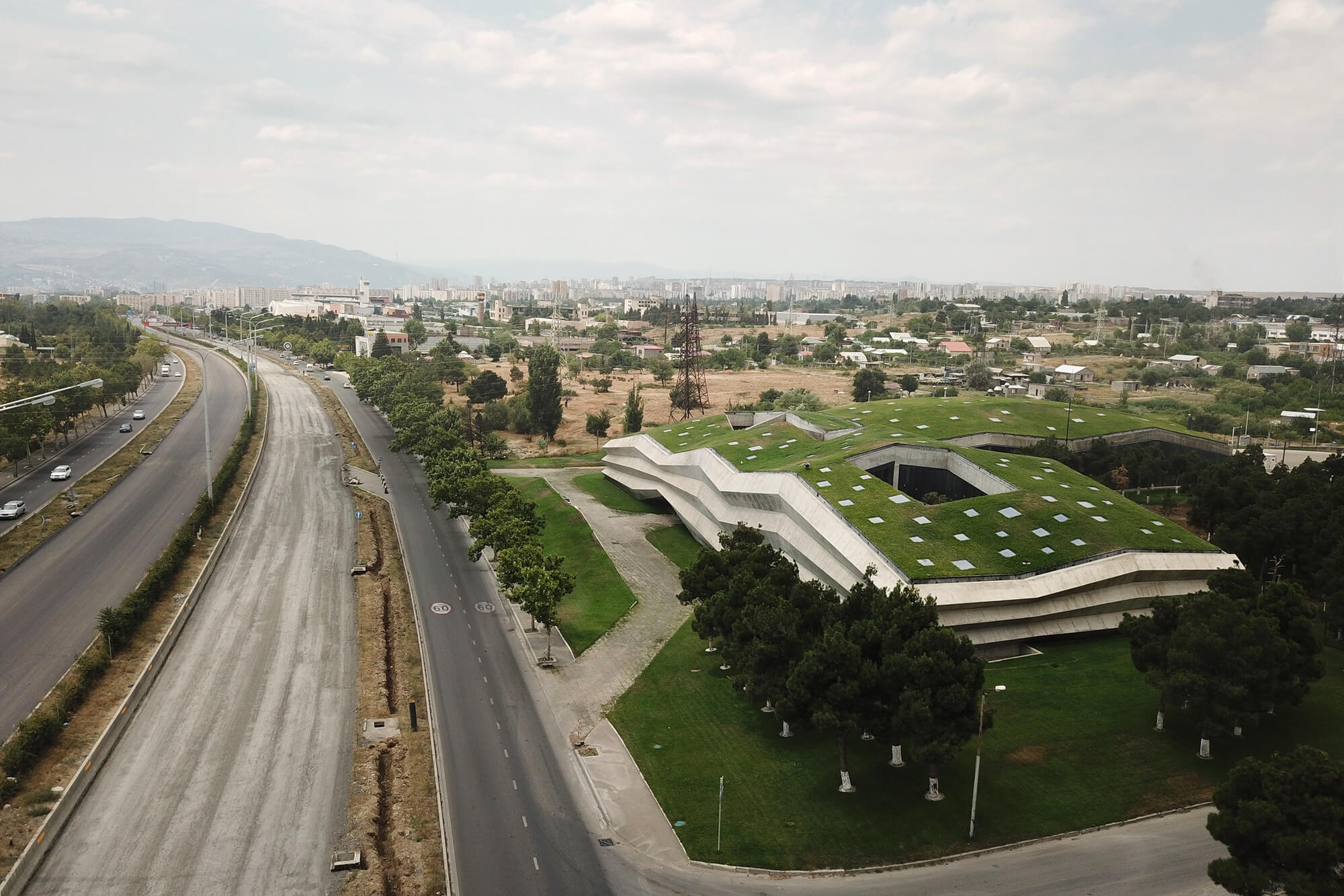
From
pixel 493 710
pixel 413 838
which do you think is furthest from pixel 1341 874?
pixel 493 710

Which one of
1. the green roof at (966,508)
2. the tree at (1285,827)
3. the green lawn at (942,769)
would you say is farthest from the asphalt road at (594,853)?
the green roof at (966,508)

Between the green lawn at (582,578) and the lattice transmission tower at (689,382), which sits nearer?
the green lawn at (582,578)

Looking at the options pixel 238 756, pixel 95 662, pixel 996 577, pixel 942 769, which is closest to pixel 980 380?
pixel 996 577

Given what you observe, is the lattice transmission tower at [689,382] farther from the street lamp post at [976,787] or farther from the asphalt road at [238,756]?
the street lamp post at [976,787]

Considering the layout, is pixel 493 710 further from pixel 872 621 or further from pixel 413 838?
pixel 872 621

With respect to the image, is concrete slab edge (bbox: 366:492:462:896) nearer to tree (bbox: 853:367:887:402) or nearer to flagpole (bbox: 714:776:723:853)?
flagpole (bbox: 714:776:723:853)

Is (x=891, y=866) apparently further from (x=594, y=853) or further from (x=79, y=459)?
(x=79, y=459)
